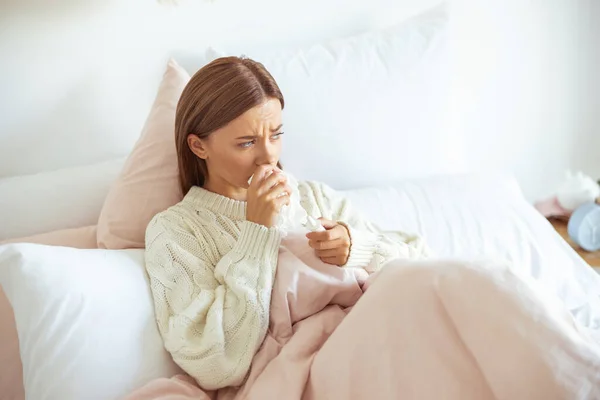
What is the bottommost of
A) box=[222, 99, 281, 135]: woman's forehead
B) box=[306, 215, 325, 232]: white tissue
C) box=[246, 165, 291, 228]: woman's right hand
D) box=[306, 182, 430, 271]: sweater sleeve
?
box=[306, 182, 430, 271]: sweater sleeve

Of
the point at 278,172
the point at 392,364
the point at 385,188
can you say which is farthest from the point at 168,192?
the point at 392,364

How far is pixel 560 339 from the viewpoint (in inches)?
31.3

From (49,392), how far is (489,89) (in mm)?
1429

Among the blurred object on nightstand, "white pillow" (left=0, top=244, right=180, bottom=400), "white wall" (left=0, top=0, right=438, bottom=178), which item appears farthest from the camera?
the blurred object on nightstand

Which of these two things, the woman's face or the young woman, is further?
the woman's face

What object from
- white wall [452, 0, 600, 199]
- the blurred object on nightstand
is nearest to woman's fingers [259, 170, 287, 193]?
white wall [452, 0, 600, 199]

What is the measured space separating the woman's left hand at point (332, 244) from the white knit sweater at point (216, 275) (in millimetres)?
15

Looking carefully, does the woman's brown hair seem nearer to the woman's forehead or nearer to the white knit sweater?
the woman's forehead

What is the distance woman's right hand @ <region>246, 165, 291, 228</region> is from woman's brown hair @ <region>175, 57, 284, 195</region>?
12 cm

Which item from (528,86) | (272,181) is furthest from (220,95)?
(528,86)

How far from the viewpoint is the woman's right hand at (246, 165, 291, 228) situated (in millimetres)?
1135

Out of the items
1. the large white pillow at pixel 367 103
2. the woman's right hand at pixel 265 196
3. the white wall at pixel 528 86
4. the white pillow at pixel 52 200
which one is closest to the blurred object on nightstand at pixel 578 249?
the white wall at pixel 528 86

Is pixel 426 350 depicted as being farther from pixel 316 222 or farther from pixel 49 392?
pixel 49 392

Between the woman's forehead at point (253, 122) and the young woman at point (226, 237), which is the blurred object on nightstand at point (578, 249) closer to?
the young woman at point (226, 237)
